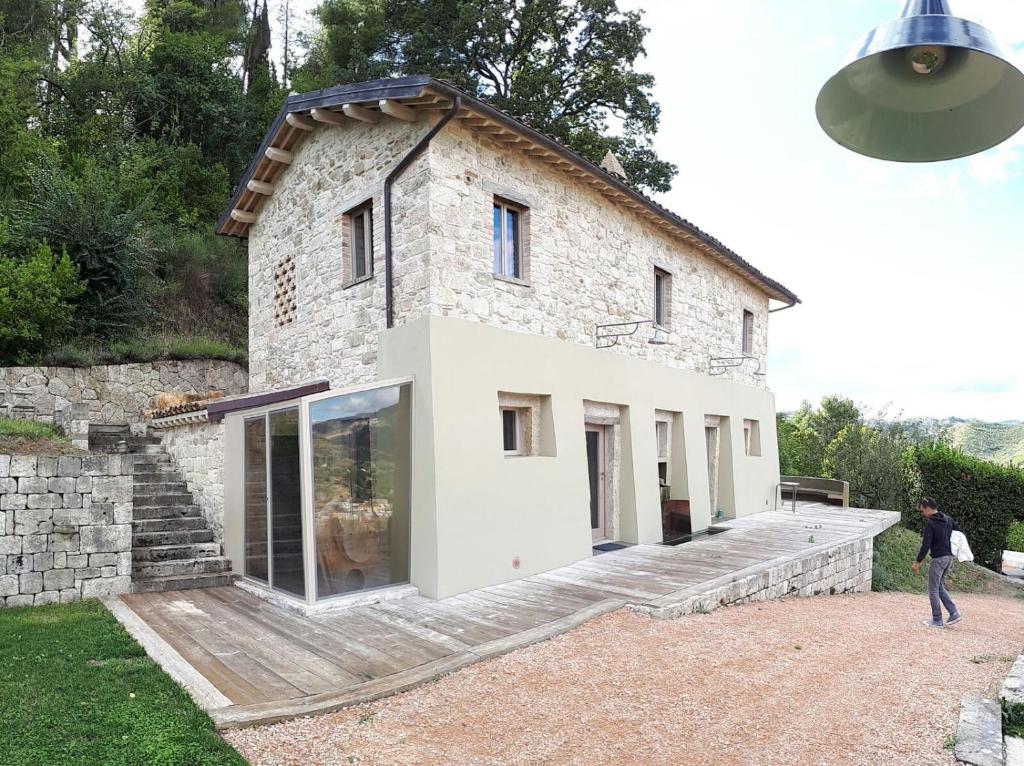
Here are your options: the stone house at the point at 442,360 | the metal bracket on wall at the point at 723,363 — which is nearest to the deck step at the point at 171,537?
the stone house at the point at 442,360

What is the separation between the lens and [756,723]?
4.24 meters

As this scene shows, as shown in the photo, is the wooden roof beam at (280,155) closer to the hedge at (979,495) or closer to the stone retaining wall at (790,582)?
the stone retaining wall at (790,582)

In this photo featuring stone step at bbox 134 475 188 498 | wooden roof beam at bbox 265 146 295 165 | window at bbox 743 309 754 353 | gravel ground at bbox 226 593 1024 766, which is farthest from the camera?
window at bbox 743 309 754 353

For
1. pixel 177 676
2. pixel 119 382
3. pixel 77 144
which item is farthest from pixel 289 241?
pixel 77 144

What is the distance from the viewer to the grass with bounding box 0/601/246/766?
3646 millimetres

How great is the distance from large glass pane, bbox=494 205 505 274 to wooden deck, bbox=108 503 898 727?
402cm

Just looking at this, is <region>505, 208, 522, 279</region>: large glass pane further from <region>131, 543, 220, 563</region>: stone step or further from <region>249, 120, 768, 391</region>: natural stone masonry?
<region>131, 543, 220, 563</region>: stone step

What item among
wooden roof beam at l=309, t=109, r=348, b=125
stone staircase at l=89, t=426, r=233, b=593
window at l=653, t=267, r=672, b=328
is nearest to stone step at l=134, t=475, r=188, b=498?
stone staircase at l=89, t=426, r=233, b=593

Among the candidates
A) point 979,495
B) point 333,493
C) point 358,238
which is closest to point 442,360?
point 333,493

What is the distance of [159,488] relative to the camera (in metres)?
9.60

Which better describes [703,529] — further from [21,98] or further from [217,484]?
[21,98]

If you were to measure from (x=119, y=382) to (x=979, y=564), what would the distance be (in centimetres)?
2038

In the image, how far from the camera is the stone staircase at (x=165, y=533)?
8039 mm

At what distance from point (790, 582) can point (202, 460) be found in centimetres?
822
